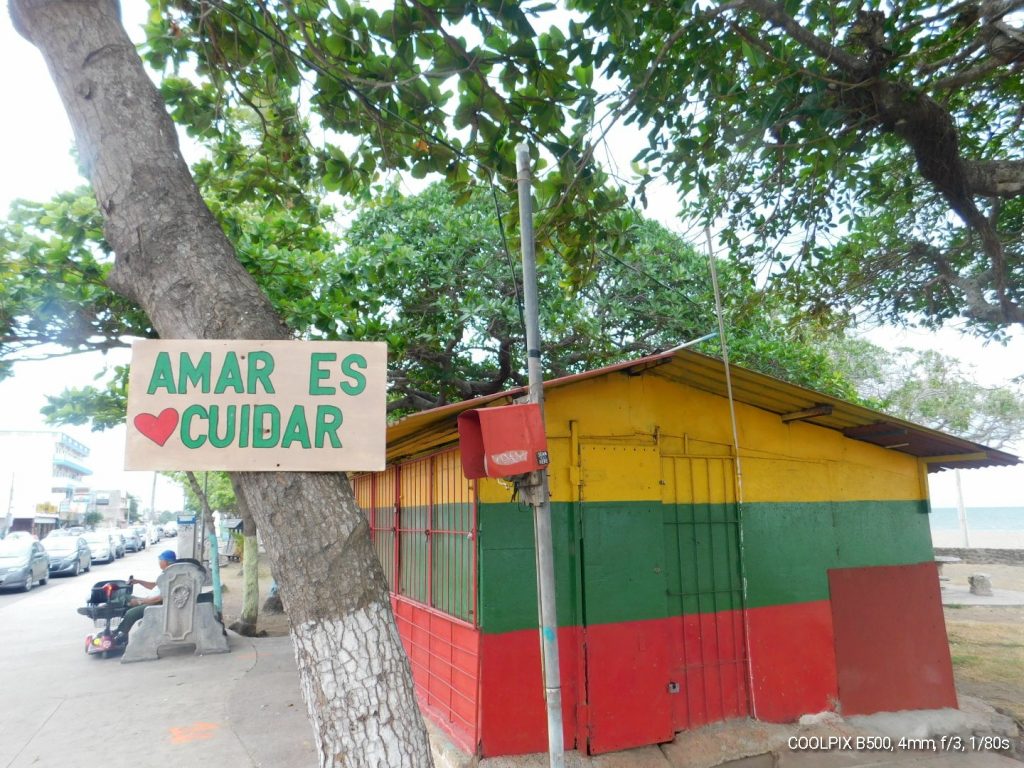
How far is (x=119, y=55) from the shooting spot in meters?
3.05

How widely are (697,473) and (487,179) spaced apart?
3422 mm

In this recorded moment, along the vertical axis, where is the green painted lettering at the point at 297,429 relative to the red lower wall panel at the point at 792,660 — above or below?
above

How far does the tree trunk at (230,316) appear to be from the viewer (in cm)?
233

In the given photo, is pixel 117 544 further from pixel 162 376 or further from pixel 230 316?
pixel 162 376

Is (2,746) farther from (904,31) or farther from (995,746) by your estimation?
(904,31)

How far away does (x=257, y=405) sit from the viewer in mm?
2381

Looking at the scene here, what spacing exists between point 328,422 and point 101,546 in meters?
34.5

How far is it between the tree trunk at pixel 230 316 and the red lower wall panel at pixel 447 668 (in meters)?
2.75

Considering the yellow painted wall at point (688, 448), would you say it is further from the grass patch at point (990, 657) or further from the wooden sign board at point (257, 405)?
the wooden sign board at point (257, 405)

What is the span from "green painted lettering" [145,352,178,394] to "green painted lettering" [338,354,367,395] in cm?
55

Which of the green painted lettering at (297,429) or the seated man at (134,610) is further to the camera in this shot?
the seated man at (134,610)

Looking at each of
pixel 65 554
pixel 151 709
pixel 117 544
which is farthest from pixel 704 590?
pixel 117 544

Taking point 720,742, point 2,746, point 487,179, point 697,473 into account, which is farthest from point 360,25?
point 2,746

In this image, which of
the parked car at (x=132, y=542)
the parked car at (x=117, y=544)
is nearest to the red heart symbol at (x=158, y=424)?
the parked car at (x=117, y=544)
